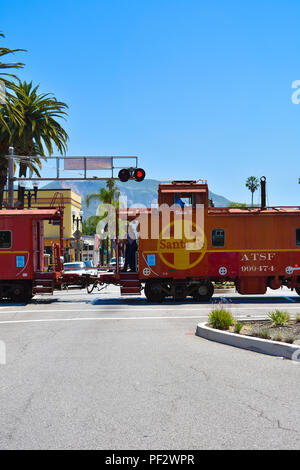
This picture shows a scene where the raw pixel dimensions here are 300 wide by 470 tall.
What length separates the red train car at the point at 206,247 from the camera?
22.0 metres

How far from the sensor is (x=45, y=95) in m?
39.7

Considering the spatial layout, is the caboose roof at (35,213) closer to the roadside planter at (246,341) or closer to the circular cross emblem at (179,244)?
the circular cross emblem at (179,244)

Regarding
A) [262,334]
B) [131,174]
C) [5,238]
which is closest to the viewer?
[262,334]

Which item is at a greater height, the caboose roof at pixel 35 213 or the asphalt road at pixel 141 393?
the caboose roof at pixel 35 213

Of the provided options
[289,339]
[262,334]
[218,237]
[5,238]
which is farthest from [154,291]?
[289,339]

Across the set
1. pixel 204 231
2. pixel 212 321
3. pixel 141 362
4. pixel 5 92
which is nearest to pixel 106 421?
pixel 141 362

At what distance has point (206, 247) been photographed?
22.1 metres

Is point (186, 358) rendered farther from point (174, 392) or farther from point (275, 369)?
point (174, 392)

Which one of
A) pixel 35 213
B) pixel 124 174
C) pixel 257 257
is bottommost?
pixel 257 257

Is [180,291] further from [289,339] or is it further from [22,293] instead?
[289,339]

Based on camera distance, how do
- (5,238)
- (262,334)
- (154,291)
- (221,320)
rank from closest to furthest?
(262,334)
(221,320)
(154,291)
(5,238)

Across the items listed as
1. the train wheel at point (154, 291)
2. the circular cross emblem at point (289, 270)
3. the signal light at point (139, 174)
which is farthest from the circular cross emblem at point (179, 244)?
the signal light at point (139, 174)

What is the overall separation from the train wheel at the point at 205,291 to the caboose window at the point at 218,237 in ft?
5.67

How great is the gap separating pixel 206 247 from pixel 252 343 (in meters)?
11.9
